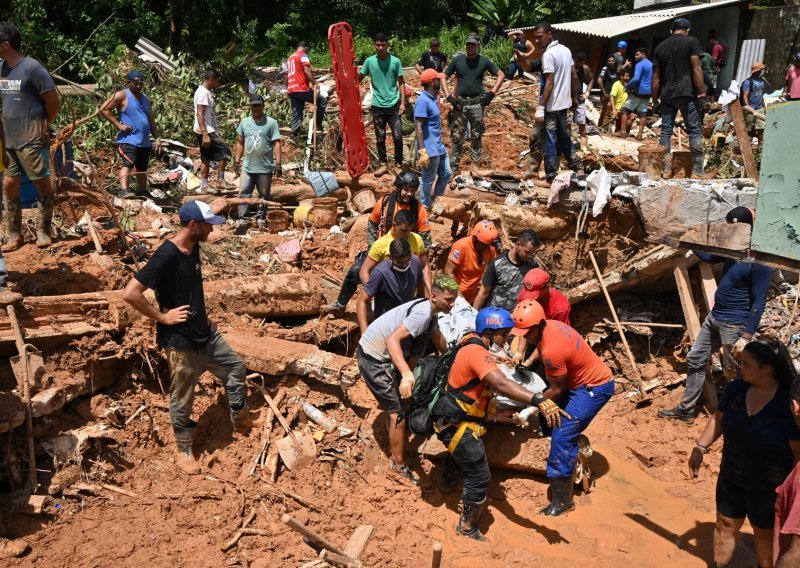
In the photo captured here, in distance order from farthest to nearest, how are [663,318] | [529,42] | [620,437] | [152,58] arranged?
[529,42]
[152,58]
[663,318]
[620,437]

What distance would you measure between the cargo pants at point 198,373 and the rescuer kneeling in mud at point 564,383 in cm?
241

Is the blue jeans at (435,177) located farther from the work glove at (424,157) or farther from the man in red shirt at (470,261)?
the man in red shirt at (470,261)

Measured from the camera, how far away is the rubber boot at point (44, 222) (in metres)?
7.58

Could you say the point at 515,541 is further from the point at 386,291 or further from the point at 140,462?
the point at 140,462

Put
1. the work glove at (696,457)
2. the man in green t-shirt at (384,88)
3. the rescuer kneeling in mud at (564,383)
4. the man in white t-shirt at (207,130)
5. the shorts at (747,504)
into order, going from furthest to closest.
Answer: the man in green t-shirt at (384,88) < the man in white t-shirt at (207,130) < the rescuer kneeling in mud at (564,383) < the work glove at (696,457) < the shorts at (747,504)

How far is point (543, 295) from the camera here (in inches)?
271

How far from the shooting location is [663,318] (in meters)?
9.41

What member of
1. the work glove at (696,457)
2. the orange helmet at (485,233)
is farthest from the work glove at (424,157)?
the work glove at (696,457)

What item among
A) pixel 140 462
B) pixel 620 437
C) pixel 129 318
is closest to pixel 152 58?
pixel 129 318

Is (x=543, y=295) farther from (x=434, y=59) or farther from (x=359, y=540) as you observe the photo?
(x=434, y=59)

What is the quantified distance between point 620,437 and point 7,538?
18.9 feet

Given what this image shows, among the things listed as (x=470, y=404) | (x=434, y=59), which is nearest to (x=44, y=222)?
(x=470, y=404)

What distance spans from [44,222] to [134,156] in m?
2.83

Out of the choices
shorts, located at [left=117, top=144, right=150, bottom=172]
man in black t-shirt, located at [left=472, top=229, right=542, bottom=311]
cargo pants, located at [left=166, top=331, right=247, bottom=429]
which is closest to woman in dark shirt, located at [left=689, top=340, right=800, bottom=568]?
man in black t-shirt, located at [left=472, top=229, right=542, bottom=311]
